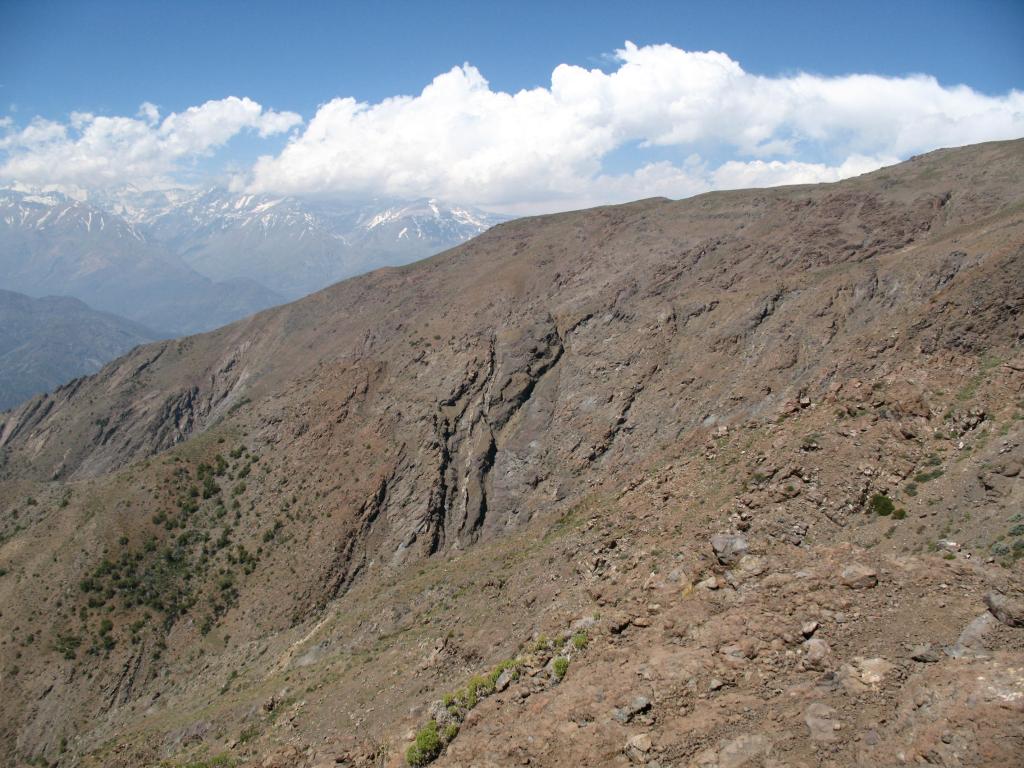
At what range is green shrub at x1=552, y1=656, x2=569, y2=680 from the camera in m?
15.2

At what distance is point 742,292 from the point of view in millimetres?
47844

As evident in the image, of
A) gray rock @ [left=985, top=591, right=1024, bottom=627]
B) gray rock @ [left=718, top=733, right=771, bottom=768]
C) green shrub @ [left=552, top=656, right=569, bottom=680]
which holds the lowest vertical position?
green shrub @ [left=552, top=656, right=569, bottom=680]

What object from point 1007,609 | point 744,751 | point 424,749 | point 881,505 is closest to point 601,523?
point 881,505

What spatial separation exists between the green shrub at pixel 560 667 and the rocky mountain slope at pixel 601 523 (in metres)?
0.06

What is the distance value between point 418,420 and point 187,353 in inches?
2711

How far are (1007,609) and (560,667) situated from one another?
9.18 meters

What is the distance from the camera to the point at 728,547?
57.4 feet

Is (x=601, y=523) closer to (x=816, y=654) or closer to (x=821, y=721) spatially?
(x=816, y=654)

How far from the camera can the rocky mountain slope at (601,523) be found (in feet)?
41.1

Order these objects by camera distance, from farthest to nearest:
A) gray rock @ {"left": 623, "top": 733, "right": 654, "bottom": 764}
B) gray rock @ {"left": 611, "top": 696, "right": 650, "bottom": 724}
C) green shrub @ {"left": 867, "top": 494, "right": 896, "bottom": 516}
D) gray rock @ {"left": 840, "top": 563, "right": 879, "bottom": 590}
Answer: green shrub @ {"left": 867, "top": 494, "right": 896, "bottom": 516}
gray rock @ {"left": 840, "top": 563, "right": 879, "bottom": 590}
gray rock @ {"left": 611, "top": 696, "right": 650, "bottom": 724}
gray rock @ {"left": 623, "top": 733, "right": 654, "bottom": 764}

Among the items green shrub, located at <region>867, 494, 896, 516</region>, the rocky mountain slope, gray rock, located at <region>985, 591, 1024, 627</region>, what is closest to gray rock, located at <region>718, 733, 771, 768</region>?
the rocky mountain slope

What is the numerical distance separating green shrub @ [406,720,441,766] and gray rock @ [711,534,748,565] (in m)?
8.67

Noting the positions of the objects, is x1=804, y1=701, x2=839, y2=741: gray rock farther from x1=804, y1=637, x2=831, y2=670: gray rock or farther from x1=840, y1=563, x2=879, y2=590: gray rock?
x1=840, y1=563, x2=879, y2=590: gray rock

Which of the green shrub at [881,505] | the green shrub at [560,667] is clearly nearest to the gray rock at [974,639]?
the green shrub at [881,505]
